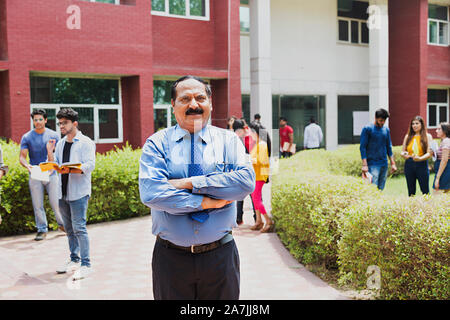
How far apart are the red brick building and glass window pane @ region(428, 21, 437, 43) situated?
1132cm

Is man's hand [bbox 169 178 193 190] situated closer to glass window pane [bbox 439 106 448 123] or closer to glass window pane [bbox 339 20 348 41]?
glass window pane [bbox 339 20 348 41]

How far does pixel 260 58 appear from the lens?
1662cm

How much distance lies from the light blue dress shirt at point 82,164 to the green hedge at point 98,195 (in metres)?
2.51

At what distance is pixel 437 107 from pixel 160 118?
581 inches

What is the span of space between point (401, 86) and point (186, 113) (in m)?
20.5

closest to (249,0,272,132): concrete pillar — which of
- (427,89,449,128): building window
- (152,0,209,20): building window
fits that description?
(152,0,209,20): building window

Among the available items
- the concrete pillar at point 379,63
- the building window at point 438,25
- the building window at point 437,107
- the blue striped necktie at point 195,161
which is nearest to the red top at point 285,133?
the concrete pillar at point 379,63

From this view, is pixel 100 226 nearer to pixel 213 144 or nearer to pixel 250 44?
pixel 213 144

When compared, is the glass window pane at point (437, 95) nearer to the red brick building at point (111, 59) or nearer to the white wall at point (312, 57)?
the white wall at point (312, 57)

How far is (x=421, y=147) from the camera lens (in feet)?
27.7

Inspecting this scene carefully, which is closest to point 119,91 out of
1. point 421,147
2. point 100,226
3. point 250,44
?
point 250,44

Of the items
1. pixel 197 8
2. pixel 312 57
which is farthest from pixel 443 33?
pixel 197 8

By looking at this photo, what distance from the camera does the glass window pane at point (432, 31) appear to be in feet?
74.4

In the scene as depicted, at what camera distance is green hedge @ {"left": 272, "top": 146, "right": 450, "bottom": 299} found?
395cm
